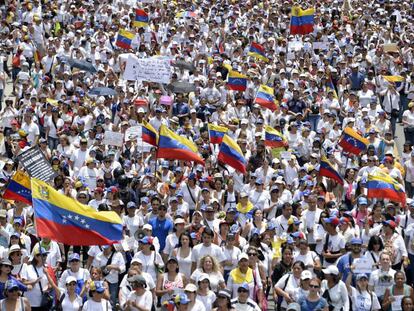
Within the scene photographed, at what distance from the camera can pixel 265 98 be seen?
25.2m

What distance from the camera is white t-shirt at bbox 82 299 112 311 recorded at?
15.1 meters

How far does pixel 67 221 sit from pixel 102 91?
33.1ft

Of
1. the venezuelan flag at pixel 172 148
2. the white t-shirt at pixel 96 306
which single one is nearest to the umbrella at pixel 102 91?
the venezuelan flag at pixel 172 148

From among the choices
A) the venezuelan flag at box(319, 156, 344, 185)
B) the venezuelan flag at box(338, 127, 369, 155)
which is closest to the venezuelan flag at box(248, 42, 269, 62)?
the venezuelan flag at box(338, 127, 369, 155)

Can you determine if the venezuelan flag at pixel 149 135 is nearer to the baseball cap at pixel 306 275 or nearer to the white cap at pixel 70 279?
the white cap at pixel 70 279

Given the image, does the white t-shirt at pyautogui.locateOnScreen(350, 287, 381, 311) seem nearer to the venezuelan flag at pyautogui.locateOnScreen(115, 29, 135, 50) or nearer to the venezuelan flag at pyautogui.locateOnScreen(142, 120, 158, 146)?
the venezuelan flag at pyautogui.locateOnScreen(142, 120, 158, 146)

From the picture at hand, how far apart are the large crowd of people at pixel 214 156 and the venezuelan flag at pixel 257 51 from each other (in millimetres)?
181

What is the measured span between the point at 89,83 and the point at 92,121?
2.70m

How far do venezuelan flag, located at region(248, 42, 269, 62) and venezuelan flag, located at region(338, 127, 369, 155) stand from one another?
742 cm

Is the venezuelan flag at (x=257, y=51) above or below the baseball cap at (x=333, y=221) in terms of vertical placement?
below

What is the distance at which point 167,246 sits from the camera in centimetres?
1738

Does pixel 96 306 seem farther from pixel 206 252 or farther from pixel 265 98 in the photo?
pixel 265 98

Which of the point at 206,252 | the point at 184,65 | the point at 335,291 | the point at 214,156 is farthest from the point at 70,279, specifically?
the point at 184,65

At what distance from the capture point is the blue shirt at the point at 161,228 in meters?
18.0
